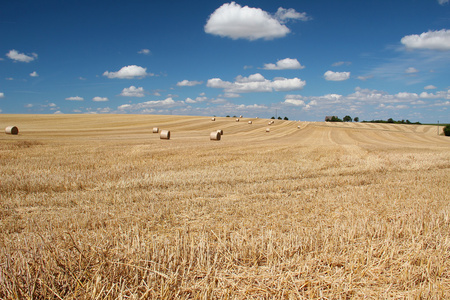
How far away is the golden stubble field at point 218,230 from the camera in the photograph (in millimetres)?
2818

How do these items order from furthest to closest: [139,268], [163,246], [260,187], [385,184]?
[385,184]
[260,187]
[163,246]
[139,268]

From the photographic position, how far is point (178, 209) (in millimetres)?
6520

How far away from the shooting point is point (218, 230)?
502 cm

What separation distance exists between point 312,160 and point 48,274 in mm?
13510

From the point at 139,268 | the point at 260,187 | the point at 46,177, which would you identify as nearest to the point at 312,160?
the point at 260,187

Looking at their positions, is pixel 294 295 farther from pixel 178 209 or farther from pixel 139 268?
pixel 178 209

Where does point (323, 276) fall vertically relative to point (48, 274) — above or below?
below

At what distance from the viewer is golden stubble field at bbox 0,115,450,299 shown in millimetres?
2818

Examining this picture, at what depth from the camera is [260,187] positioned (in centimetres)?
883

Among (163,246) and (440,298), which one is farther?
(163,246)

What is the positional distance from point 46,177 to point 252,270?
29.1ft

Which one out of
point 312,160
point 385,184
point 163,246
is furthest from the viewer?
point 312,160

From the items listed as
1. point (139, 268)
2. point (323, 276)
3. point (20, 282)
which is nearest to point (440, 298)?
point (323, 276)

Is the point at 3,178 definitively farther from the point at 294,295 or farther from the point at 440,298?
the point at 440,298
